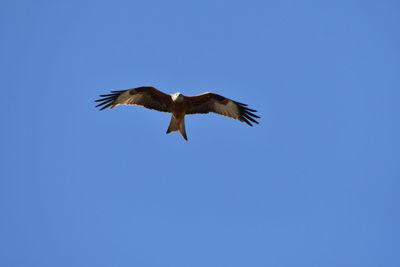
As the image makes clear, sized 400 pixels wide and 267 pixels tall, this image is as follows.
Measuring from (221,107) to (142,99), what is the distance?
2.13m

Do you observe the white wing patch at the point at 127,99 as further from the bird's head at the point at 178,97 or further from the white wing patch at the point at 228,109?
the white wing patch at the point at 228,109

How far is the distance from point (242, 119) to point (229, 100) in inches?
24.5

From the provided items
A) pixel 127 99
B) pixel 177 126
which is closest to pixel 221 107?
pixel 177 126

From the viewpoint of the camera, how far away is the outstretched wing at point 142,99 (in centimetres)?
1199

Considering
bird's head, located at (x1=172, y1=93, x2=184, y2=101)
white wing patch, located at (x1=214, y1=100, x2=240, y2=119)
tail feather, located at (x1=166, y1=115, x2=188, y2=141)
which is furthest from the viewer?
white wing patch, located at (x1=214, y1=100, x2=240, y2=119)

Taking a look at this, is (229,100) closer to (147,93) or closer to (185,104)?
(185,104)

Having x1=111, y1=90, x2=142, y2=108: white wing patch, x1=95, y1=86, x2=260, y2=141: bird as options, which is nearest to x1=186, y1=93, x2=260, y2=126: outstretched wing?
x1=95, y1=86, x2=260, y2=141: bird

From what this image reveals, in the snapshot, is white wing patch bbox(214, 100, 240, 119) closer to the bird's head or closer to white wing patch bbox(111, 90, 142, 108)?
the bird's head

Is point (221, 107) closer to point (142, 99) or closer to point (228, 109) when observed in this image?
point (228, 109)

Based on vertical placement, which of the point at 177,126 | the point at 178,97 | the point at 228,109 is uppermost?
the point at 228,109

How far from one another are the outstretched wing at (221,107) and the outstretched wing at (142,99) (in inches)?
26.5

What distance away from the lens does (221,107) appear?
12484 millimetres

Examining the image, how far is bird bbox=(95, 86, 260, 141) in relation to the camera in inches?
472

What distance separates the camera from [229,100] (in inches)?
490
